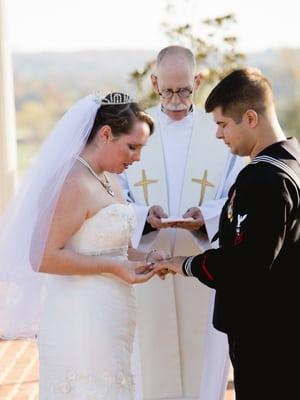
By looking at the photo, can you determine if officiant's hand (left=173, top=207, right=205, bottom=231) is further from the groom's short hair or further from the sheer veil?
the groom's short hair

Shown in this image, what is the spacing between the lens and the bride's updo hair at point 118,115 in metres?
4.28

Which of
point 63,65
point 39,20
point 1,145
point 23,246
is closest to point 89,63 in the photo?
point 63,65

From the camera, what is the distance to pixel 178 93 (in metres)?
5.56

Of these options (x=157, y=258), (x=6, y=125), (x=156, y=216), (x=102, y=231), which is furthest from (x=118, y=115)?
(x=6, y=125)

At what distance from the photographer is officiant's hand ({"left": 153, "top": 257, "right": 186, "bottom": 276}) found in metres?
4.19

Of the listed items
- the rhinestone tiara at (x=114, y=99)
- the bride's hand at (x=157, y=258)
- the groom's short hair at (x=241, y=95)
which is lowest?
the bride's hand at (x=157, y=258)

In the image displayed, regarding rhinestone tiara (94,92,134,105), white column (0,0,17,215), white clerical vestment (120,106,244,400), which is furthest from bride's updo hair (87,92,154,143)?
white column (0,0,17,215)

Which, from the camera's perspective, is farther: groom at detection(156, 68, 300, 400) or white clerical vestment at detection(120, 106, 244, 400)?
white clerical vestment at detection(120, 106, 244, 400)

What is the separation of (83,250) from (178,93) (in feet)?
5.25

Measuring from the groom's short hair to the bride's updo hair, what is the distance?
462 millimetres

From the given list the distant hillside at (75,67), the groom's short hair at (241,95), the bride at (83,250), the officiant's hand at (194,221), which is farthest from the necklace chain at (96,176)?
the distant hillside at (75,67)

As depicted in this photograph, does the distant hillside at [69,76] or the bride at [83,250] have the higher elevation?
the distant hillside at [69,76]

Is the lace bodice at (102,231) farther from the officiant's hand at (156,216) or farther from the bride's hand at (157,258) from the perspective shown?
the officiant's hand at (156,216)

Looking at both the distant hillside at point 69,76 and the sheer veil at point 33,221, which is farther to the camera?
the distant hillside at point 69,76
